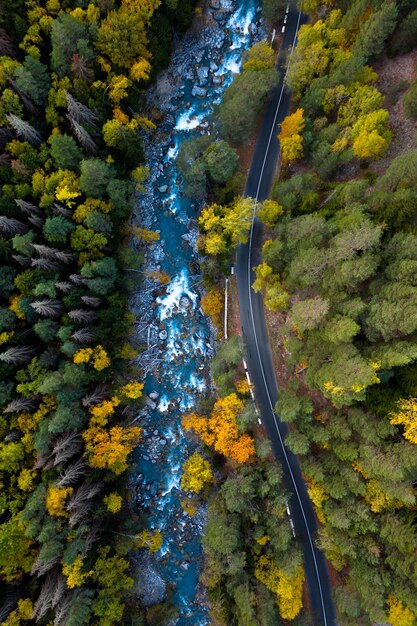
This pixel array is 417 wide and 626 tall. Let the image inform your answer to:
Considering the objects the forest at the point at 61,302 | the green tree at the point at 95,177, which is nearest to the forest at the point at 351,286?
the green tree at the point at 95,177

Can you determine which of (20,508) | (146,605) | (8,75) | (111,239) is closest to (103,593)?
Result: (146,605)

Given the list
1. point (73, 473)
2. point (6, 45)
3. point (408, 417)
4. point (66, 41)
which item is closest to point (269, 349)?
point (408, 417)

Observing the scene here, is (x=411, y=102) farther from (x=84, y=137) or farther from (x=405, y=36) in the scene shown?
(x=84, y=137)

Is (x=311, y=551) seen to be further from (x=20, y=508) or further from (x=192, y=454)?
(x=20, y=508)

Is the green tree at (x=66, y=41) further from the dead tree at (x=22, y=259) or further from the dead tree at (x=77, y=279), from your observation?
the dead tree at (x=77, y=279)

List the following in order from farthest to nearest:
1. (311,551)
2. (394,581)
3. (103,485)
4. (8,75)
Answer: (311,551) < (103,485) < (8,75) < (394,581)

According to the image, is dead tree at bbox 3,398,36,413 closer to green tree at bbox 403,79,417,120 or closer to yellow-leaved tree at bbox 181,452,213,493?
yellow-leaved tree at bbox 181,452,213,493

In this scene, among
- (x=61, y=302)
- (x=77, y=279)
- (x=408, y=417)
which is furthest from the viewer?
(x=61, y=302)
